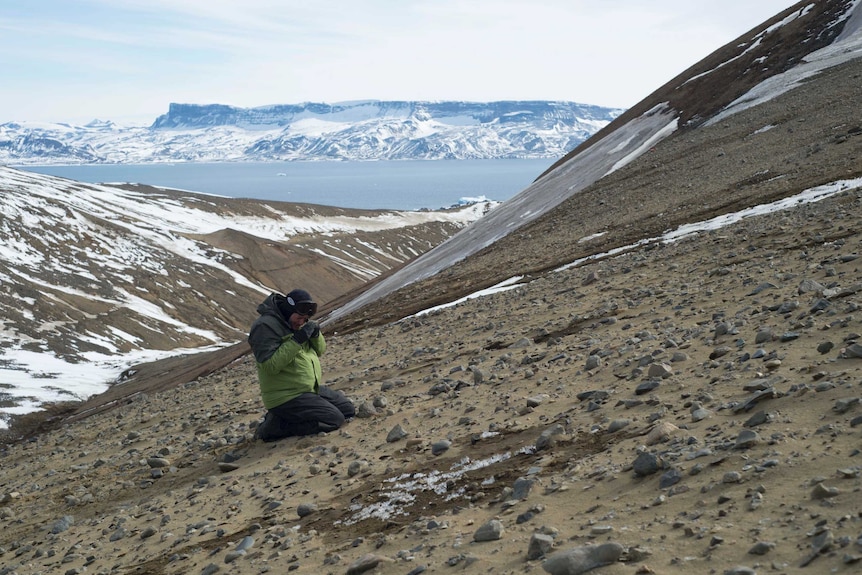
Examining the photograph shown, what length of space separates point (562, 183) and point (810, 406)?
4126 centimetres

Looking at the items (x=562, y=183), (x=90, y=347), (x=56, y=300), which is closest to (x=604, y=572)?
(x=562, y=183)

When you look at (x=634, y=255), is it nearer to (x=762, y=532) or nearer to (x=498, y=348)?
(x=498, y=348)

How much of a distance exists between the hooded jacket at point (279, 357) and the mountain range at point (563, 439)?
2.90 ft

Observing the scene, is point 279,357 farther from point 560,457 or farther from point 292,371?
point 560,457

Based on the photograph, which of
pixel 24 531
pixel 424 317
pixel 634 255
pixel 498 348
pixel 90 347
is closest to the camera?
pixel 24 531

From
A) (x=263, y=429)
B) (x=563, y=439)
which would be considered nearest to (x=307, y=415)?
(x=263, y=429)

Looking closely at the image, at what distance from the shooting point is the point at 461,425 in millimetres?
10805

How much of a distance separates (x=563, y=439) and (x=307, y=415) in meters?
4.83

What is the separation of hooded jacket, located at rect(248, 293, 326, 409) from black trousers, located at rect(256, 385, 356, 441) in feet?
0.45

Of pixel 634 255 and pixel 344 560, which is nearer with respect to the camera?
pixel 344 560

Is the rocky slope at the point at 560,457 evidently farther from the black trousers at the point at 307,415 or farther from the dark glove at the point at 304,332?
the dark glove at the point at 304,332

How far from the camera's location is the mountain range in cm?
649

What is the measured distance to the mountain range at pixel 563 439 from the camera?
255 inches

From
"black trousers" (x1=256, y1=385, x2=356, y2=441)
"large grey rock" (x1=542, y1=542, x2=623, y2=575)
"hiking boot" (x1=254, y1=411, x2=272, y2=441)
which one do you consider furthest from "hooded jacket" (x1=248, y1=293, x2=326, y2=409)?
"large grey rock" (x1=542, y1=542, x2=623, y2=575)
